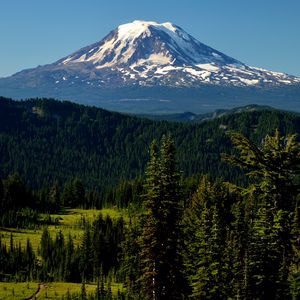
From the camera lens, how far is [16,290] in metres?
99.8

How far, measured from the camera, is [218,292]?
4047cm

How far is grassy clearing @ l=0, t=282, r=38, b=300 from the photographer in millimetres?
94688

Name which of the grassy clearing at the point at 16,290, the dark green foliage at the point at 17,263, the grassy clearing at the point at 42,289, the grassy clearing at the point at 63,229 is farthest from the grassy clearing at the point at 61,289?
the grassy clearing at the point at 63,229

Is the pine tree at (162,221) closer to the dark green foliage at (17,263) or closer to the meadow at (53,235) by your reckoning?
the meadow at (53,235)

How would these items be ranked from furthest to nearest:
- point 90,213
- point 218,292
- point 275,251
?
point 90,213, point 218,292, point 275,251

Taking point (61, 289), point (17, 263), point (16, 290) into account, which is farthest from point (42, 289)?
point (17, 263)

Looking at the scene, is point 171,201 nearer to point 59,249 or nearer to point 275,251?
point 275,251

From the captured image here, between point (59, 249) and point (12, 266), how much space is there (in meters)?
10.8

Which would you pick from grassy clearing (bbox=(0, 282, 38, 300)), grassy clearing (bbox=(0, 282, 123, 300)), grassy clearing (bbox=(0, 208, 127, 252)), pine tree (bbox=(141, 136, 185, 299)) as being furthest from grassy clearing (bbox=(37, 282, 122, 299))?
pine tree (bbox=(141, 136, 185, 299))

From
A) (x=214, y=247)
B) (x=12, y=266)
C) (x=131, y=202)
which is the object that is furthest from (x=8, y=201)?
(x=214, y=247)

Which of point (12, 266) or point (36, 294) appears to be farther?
point (12, 266)

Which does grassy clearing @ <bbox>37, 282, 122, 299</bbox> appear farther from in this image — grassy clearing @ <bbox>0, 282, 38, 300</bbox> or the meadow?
grassy clearing @ <bbox>0, 282, 38, 300</bbox>

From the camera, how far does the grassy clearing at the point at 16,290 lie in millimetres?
94688

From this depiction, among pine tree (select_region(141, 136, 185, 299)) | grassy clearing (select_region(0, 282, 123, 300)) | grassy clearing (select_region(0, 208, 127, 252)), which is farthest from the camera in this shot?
grassy clearing (select_region(0, 208, 127, 252))
